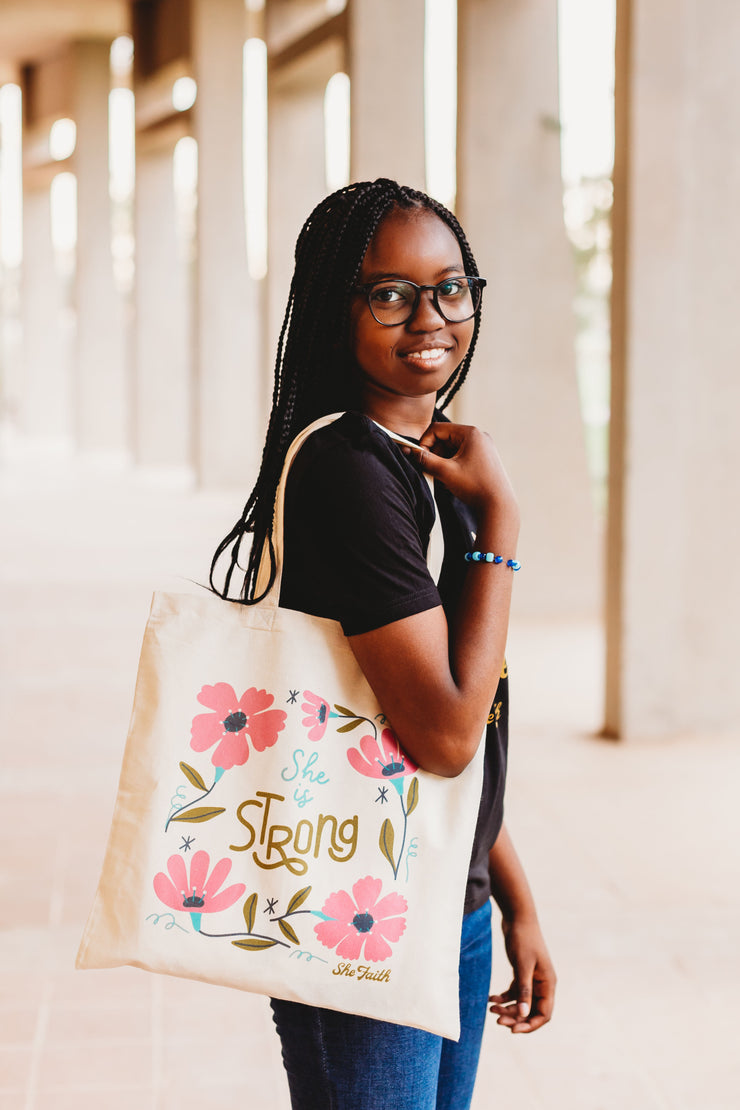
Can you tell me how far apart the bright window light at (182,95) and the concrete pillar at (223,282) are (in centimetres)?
232

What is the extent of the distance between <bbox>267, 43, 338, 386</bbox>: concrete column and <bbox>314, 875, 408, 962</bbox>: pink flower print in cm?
1243

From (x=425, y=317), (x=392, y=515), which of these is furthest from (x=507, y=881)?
(x=425, y=317)

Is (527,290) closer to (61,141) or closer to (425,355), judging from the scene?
(425,355)

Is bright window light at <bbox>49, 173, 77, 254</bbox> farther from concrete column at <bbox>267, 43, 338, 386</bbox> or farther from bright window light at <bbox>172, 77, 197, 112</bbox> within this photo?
concrete column at <bbox>267, 43, 338, 386</bbox>

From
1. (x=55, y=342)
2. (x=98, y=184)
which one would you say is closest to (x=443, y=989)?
(x=98, y=184)

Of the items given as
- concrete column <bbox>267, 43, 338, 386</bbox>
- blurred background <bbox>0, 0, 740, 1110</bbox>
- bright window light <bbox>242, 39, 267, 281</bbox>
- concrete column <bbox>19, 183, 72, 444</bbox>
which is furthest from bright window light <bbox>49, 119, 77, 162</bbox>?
concrete column <bbox>267, 43, 338, 386</bbox>

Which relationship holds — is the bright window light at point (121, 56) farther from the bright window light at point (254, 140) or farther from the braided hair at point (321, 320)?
the braided hair at point (321, 320)

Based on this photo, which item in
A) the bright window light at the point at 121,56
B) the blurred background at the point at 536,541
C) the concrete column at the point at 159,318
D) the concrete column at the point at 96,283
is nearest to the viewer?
the blurred background at the point at 536,541

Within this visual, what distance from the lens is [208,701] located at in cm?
129

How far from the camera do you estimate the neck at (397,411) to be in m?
1.36

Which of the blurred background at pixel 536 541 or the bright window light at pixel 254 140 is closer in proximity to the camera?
the blurred background at pixel 536 541

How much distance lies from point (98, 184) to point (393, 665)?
2178 cm

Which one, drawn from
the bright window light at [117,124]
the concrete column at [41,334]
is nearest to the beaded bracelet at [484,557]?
the bright window light at [117,124]

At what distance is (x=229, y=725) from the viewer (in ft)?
4.21
